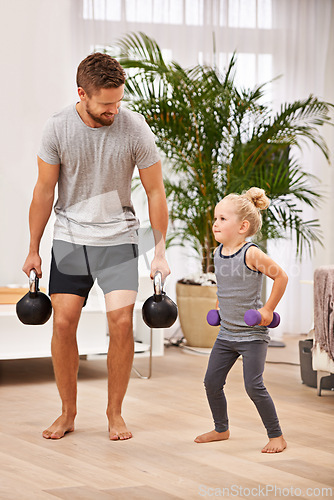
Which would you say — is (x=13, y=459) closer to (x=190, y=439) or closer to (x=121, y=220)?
(x=190, y=439)

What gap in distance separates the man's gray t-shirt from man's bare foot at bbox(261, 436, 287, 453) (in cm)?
78

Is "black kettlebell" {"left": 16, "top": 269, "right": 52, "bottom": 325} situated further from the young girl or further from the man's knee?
the young girl

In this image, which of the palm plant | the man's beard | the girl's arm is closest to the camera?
the girl's arm

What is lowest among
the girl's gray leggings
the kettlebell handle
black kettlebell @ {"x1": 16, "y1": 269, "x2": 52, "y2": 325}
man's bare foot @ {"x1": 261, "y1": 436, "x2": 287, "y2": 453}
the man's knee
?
man's bare foot @ {"x1": 261, "y1": 436, "x2": 287, "y2": 453}

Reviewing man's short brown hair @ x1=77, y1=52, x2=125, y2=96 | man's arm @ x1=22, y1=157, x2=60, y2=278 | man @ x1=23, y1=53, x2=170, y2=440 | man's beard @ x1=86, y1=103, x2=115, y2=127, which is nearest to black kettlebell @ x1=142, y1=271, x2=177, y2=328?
man @ x1=23, y1=53, x2=170, y2=440

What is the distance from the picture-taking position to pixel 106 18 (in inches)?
192

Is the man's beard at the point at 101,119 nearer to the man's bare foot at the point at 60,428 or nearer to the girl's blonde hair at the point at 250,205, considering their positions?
the girl's blonde hair at the point at 250,205

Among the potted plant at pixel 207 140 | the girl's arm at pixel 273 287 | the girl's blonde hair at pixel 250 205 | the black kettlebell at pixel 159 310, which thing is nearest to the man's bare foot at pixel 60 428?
the black kettlebell at pixel 159 310

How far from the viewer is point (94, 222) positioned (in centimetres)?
238

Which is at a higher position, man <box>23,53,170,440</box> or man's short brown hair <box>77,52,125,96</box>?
man's short brown hair <box>77,52,125,96</box>

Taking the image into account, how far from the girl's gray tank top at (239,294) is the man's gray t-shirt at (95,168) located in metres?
0.35

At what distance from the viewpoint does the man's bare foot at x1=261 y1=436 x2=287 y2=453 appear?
2.26m

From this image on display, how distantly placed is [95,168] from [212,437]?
94cm

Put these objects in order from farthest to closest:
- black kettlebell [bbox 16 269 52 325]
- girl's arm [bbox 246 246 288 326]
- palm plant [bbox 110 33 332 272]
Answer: palm plant [bbox 110 33 332 272] → black kettlebell [bbox 16 269 52 325] → girl's arm [bbox 246 246 288 326]
